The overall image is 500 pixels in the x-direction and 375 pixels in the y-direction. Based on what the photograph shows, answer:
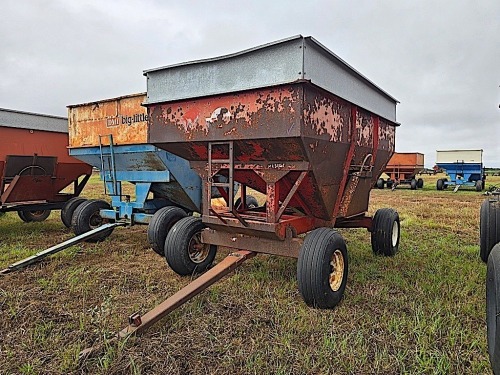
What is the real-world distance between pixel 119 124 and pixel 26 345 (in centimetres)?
369

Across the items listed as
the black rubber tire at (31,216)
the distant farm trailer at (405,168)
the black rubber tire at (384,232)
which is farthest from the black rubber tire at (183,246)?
the distant farm trailer at (405,168)

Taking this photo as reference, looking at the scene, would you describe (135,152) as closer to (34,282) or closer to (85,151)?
(85,151)

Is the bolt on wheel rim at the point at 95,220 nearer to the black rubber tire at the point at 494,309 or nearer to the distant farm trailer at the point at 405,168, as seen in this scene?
the black rubber tire at the point at 494,309

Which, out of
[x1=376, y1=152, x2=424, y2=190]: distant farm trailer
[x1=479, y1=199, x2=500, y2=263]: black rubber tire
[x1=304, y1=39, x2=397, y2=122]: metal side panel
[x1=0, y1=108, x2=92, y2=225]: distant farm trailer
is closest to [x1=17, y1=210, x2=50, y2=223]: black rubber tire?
[x1=0, y1=108, x2=92, y2=225]: distant farm trailer

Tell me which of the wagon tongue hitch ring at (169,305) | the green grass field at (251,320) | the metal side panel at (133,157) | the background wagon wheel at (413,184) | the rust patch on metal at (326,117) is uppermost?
the rust patch on metal at (326,117)

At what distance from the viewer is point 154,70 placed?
12.4 ft

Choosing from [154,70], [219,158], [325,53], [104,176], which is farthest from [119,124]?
[325,53]

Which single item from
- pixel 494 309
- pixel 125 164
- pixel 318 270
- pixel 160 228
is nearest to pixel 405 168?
pixel 125 164

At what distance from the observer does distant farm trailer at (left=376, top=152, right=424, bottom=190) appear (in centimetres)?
1923

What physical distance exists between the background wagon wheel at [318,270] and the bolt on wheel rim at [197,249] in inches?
57.4

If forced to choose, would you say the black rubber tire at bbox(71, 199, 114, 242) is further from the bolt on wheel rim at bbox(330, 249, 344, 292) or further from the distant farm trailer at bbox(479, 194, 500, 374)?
the distant farm trailer at bbox(479, 194, 500, 374)

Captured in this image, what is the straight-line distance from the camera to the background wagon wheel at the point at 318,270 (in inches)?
123

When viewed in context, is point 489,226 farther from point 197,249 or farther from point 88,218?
point 88,218

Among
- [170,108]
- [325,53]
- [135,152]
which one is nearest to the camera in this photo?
[325,53]
